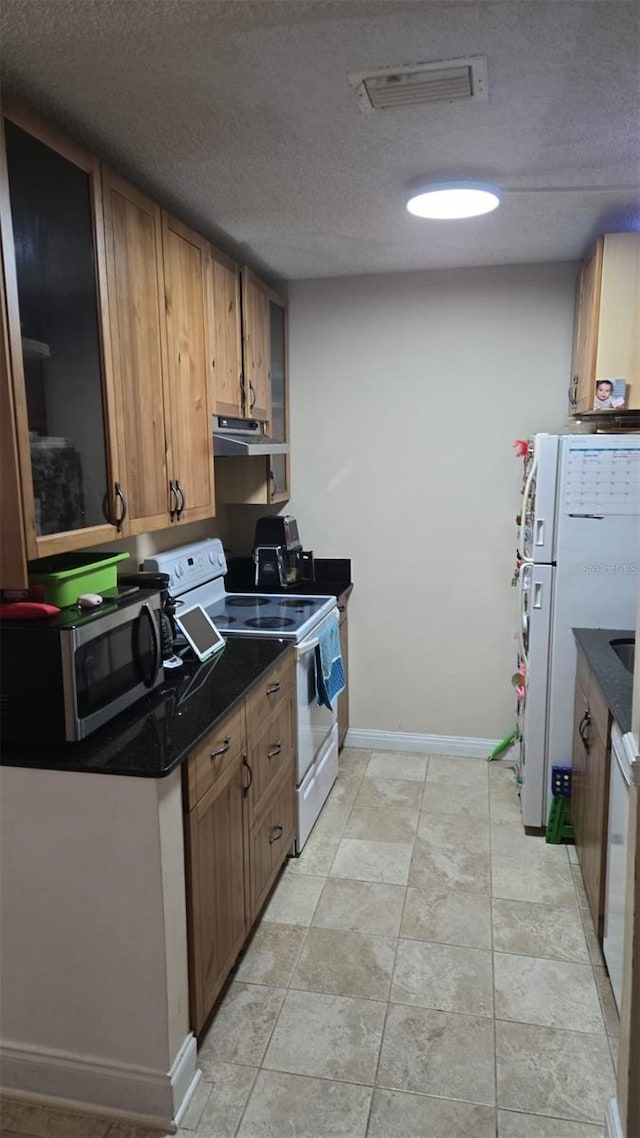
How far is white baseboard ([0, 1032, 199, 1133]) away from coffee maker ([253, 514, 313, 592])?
6.85 feet

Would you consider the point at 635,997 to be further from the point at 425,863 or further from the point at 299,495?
the point at 299,495

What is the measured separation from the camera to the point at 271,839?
8.18 feet

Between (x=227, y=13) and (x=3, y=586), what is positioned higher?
(x=227, y=13)

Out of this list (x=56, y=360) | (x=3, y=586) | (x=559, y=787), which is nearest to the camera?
(x=3, y=586)

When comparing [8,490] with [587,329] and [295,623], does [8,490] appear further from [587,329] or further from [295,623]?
[587,329]

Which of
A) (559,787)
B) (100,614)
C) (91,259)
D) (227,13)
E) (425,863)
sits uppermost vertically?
(227,13)

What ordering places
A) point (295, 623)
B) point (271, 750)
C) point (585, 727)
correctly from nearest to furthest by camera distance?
1. point (271, 750)
2. point (585, 727)
3. point (295, 623)

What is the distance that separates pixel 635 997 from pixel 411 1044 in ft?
2.49

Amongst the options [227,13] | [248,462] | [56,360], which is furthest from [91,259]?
[248,462]

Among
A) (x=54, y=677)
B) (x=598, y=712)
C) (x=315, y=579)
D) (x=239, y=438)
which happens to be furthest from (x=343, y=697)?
(x=54, y=677)

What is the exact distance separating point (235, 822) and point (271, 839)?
0.44m

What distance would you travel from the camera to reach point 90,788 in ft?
5.37

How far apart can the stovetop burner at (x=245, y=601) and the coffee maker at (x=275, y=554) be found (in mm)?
192

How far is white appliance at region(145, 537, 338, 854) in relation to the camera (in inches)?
109
